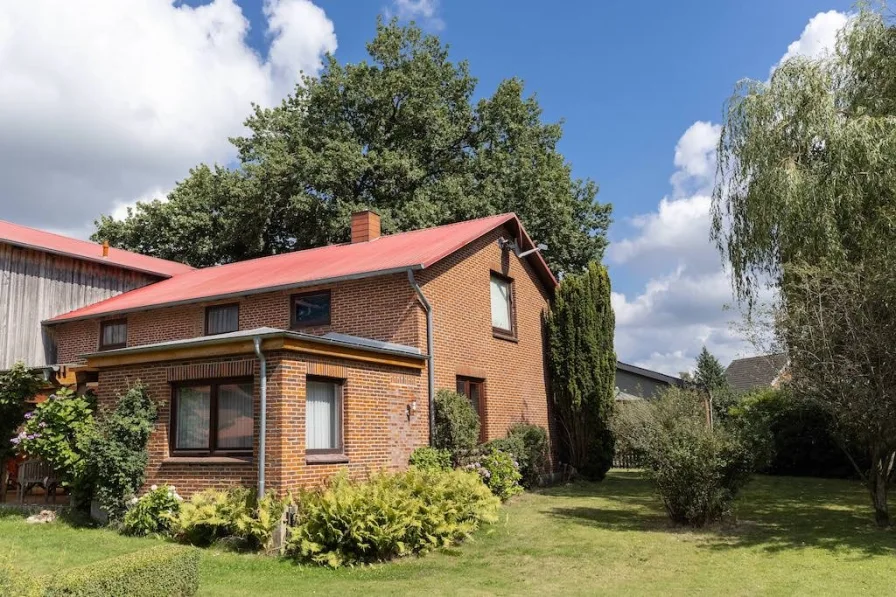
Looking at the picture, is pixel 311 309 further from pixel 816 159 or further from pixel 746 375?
pixel 746 375

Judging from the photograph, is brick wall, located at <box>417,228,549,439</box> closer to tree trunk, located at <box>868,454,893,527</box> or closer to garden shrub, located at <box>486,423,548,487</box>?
garden shrub, located at <box>486,423,548,487</box>

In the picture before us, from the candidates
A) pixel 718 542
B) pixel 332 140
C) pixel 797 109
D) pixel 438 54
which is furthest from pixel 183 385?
pixel 438 54

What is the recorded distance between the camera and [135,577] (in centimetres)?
617

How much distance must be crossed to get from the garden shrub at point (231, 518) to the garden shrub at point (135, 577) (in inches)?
92.5

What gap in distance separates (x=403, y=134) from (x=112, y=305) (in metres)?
15.2

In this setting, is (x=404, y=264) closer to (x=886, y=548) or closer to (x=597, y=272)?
(x=597, y=272)

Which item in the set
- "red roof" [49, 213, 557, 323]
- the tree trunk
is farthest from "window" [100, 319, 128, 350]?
the tree trunk

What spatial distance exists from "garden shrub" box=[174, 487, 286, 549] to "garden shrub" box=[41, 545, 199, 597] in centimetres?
235

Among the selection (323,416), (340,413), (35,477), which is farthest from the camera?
(35,477)

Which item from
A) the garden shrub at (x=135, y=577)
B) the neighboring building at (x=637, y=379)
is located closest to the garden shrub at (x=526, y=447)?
the garden shrub at (x=135, y=577)

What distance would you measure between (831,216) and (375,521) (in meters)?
10.3

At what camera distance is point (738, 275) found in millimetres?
16094

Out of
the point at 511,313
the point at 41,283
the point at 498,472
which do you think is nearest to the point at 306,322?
the point at 498,472

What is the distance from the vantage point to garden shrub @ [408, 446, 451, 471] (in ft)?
43.3
